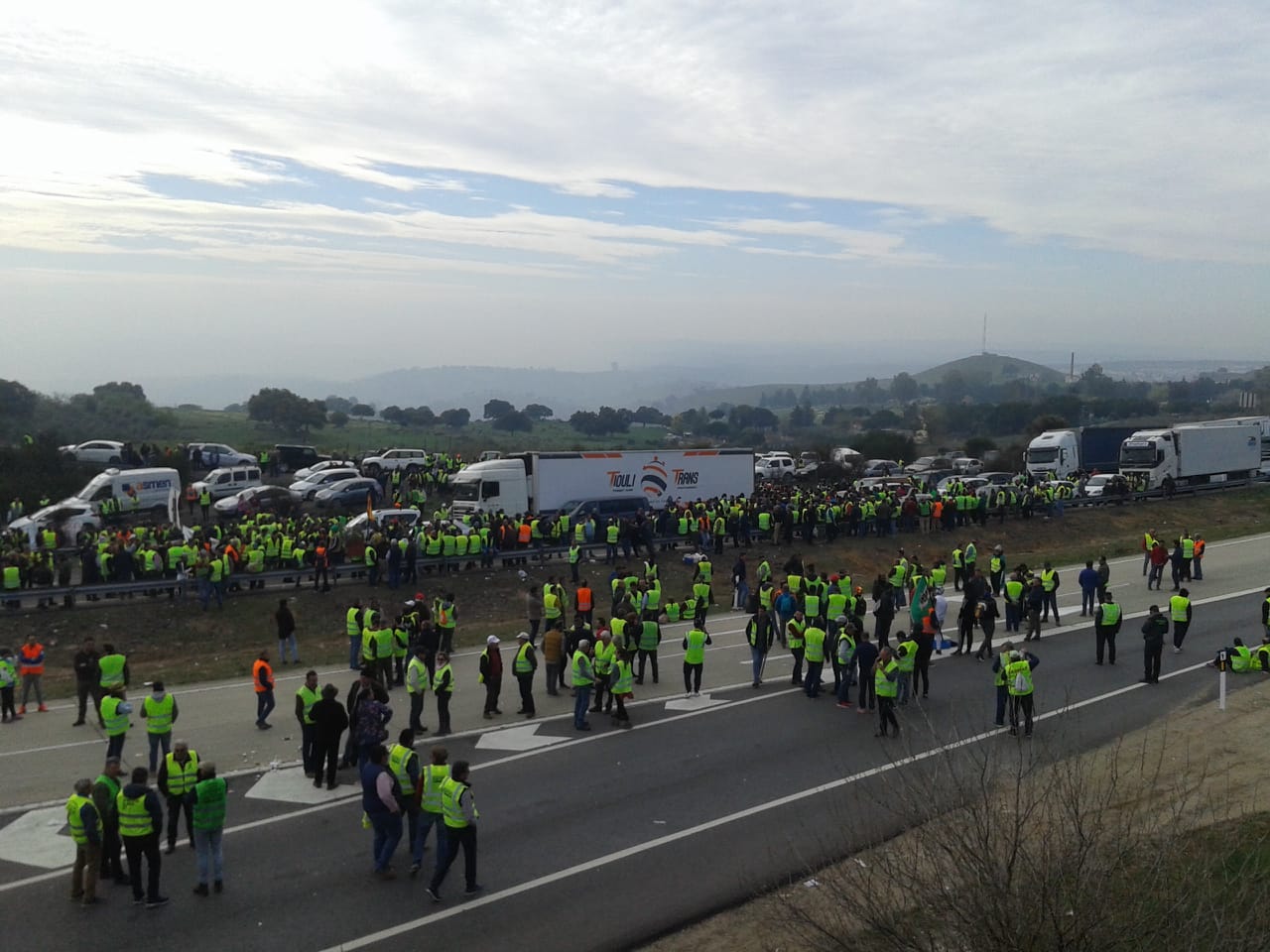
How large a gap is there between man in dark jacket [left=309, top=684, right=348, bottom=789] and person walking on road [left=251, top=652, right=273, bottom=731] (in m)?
2.74

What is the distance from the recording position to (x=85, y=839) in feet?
32.1

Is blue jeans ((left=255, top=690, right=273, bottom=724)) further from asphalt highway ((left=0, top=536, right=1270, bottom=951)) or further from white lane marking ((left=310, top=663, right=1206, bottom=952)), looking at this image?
white lane marking ((left=310, top=663, right=1206, bottom=952))

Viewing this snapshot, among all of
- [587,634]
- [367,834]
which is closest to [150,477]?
[587,634]

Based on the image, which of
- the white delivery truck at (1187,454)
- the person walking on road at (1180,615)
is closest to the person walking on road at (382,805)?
the person walking on road at (1180,615)

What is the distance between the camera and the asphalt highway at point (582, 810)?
9.70 metres

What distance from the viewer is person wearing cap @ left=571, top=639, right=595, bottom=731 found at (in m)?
15.5

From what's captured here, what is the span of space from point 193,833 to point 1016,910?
8.41 m

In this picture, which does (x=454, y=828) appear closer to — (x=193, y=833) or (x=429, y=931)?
(x=429, y=931)

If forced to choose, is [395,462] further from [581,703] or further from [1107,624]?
[1107,624]

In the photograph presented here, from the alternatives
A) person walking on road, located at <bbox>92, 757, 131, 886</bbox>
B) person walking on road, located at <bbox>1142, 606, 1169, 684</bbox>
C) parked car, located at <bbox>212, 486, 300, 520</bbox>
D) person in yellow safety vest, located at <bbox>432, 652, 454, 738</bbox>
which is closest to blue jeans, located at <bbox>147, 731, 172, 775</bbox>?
person walking on road, located at <bbox>92, 757, 131, 886</bbox>

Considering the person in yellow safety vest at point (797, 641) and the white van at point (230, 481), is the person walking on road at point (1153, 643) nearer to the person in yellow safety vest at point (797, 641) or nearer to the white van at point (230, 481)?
the person in yellow safety vest at point (797, 641)

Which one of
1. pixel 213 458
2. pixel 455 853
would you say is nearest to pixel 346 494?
pixel 213 458

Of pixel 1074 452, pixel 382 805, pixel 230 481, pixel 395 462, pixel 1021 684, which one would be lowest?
pixel 1021 684

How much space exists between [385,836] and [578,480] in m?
28.4
